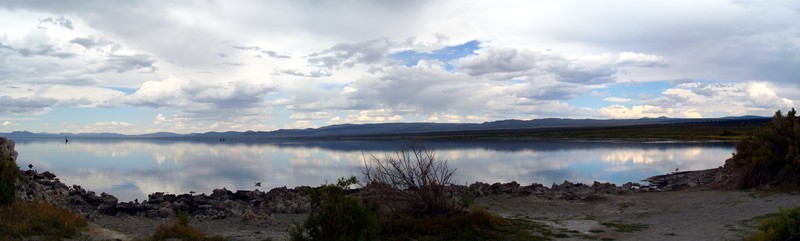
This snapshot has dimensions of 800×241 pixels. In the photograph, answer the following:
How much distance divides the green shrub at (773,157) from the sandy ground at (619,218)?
0.98m

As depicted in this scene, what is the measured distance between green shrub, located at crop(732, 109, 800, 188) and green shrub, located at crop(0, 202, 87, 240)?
16842 mm

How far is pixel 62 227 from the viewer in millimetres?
9797

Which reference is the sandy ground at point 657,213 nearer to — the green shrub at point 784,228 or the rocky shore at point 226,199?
the rocky shore at point 226,199

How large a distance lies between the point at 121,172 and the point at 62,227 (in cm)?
2488

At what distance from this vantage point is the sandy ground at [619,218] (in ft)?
34.8

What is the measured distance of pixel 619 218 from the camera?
1275 centimetres

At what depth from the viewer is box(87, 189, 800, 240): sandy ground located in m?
10.6

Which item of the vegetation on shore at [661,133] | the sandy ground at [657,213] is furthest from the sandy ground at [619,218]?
the vegetation on shore at [661,133]

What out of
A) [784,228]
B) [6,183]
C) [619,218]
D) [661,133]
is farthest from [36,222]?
[661,133]

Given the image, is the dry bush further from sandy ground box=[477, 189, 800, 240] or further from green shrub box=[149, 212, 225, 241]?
green shrub box=[149, 212, 225, 241]

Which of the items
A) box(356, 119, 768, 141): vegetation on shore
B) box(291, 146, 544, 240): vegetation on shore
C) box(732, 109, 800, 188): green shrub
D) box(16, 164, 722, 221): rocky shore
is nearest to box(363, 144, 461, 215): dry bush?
box(291, 146, 544, 240): vegetation on shore

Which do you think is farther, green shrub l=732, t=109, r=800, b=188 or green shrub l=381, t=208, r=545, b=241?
green shrub l=732, t=109, r=800, b=188

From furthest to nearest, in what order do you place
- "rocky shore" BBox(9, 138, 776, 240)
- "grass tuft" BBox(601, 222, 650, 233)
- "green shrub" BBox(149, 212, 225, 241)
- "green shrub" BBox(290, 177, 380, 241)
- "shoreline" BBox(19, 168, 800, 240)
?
"rocky shore" BBox(9, 138, 776, 240) → "grass tuft" BBox(601, 222, 650, 233) → "shoreline" BBox(19, 168, 800, 240) → "green shrub" BBox(149, 212, 225, 241) → "green shrub" BBox(290, 177, 380, 241)

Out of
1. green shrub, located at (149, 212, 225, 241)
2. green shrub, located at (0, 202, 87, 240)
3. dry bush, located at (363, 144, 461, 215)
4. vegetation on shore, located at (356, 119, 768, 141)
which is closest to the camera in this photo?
green shrub, located at (0, 202, 87, 240)
